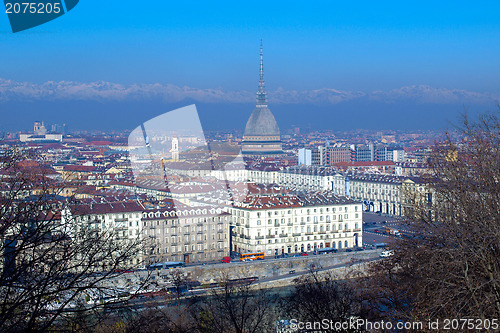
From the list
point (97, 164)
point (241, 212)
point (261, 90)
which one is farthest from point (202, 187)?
point (261, 90)

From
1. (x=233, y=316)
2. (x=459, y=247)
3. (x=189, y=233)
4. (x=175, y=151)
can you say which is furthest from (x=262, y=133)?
(x=459, y=247)

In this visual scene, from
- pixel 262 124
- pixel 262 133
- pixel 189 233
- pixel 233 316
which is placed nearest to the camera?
pixel 233 316

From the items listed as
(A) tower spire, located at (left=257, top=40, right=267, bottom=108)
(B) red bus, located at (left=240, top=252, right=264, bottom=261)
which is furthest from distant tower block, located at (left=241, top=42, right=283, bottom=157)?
(B) red bus, located at (left=240, top=252, right=264, bottom=261)

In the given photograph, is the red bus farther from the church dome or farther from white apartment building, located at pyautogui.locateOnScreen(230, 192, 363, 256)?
the church dome

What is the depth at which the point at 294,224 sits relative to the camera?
18.4 metres

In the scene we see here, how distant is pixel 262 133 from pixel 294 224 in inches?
1715

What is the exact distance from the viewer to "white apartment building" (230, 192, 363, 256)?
1778cm

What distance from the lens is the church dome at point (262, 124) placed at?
61.8 metres

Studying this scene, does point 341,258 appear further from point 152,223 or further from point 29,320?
point 29,320

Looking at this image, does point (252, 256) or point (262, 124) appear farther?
point (262, 124)

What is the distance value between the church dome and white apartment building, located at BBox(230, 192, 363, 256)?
42144mm

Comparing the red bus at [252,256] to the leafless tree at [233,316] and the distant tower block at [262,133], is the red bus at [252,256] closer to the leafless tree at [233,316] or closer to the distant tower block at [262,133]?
the leafless tree at [233,316]

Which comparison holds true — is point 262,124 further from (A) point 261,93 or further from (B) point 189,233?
(B) point 189,233

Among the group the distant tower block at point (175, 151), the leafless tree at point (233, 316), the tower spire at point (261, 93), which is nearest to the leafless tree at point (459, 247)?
the leafless tree at point (233, 316)
